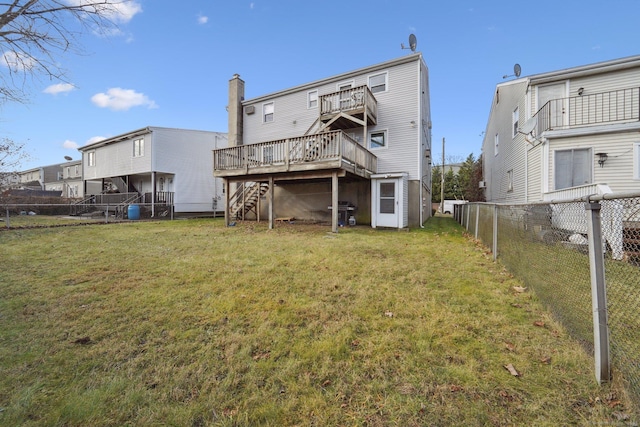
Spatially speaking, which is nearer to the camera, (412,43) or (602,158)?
(602,158)

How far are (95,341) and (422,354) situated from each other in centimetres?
317

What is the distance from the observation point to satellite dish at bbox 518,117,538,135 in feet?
33.9

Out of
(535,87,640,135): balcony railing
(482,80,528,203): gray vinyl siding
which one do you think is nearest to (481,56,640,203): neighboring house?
(535,87,640,135): balcony railing

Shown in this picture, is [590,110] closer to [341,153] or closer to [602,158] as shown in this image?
[602,158]

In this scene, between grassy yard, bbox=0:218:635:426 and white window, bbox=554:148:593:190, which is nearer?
grassy yard, bbox=0:218:635:426

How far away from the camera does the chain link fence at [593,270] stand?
2.06 metres

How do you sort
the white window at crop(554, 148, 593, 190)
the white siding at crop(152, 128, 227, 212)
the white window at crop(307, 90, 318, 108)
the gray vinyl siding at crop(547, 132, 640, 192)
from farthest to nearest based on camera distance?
1. the white siding at crop(152, 128, 227, 212)
2. the white window at crop(307, 90, 318, 108)
3. the white window at crop(554, 148, 593, 190)
4. the gray vinyl siding at crop(547, 132, 640, 192)

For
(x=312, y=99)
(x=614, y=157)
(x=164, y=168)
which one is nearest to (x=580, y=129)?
(x=614, y=157)

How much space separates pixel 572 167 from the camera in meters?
9.80

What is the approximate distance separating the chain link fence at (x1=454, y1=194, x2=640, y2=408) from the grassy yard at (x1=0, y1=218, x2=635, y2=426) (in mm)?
191

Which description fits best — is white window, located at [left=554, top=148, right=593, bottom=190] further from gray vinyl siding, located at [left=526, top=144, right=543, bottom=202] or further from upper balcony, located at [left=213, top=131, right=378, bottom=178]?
upper balcony, located at [left=213, top=131, right=378, bottom=178]

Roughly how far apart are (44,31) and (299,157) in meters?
7.18

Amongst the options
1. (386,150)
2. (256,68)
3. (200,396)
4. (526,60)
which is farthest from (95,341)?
(526,60)

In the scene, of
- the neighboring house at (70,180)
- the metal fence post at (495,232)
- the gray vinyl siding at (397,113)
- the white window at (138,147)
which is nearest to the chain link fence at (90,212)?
the white window at (138,147)
